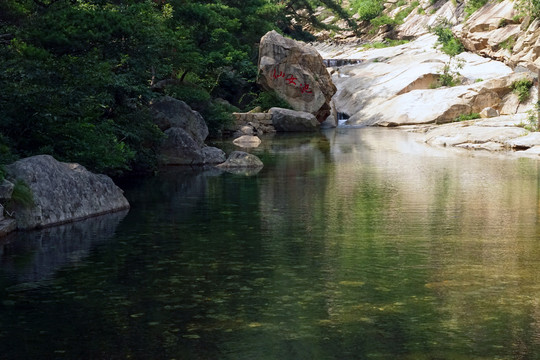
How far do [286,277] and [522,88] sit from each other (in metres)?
35.7

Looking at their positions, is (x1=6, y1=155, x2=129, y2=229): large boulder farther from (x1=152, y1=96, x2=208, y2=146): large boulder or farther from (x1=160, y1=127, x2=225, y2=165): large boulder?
(x1=152, y1=96, x2=208, y2=146): large boulder

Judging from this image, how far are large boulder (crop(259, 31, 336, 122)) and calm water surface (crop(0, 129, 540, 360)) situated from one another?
85.1ft

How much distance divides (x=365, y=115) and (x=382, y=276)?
123 feet

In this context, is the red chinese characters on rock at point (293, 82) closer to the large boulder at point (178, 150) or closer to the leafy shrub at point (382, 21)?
the large boulder at point (178, 150)

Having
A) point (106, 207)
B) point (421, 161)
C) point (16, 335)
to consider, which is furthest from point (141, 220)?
point (421, 161)

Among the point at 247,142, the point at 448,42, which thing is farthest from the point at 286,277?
the point at 448,42

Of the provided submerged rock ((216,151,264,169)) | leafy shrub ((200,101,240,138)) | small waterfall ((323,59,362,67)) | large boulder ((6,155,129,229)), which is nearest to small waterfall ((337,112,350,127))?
small waterfall ((323,59,362,67))

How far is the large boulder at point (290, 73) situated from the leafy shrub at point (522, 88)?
10.4m

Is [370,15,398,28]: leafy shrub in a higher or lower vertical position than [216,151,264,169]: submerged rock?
higher

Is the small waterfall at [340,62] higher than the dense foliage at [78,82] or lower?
higher

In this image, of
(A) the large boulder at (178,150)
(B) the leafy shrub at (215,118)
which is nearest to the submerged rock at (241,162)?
(A) the large boulder at (178,150)

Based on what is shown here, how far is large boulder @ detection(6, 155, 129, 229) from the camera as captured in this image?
47.4ft

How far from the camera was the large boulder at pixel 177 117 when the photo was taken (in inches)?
1053

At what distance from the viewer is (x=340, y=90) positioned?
175ft
